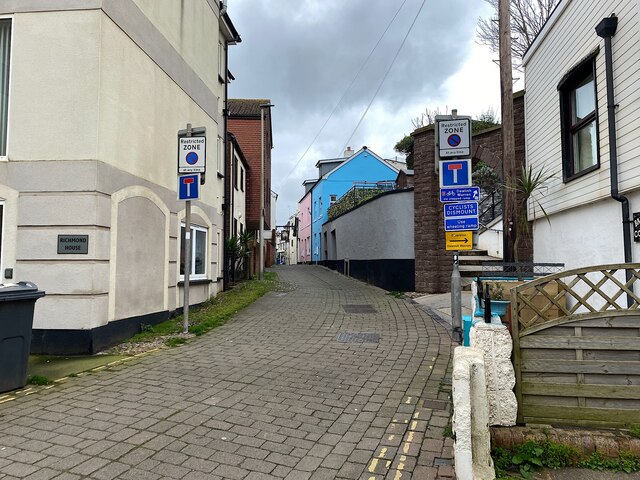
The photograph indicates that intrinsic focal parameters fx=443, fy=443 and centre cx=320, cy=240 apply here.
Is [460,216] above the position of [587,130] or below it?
below

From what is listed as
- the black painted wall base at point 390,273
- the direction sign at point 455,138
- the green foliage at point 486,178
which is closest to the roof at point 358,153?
the black painted wall base at point 390,273

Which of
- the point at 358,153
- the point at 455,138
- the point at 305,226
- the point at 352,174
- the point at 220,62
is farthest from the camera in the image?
the point at 305,226

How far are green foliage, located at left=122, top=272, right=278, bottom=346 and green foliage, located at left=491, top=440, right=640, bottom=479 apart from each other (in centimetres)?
534

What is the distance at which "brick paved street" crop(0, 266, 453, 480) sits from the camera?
3273 millimetres

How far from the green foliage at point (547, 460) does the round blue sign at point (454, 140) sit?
15.0 feet

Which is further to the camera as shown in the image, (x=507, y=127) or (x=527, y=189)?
(x=507, y=127)

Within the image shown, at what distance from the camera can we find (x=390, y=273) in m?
14.4

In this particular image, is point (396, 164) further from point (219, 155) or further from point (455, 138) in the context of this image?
point (455, 138)

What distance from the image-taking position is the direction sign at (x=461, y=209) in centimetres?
672

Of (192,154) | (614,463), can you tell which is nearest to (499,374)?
(614,463)

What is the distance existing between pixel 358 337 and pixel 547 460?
15.1 feet

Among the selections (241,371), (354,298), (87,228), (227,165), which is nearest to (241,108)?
(227,165)

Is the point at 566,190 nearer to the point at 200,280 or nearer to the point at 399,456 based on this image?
the point at 399,456

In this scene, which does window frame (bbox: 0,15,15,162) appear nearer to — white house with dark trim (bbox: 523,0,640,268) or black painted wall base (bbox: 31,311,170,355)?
black painted wall base (bbox: 31,311,170,355)
